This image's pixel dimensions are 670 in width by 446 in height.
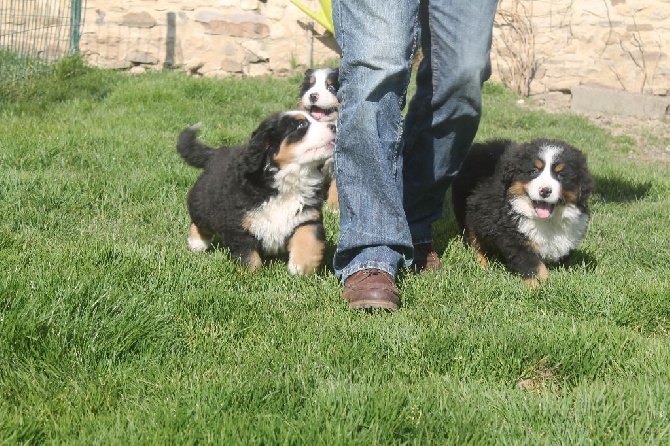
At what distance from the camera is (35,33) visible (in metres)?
9.20

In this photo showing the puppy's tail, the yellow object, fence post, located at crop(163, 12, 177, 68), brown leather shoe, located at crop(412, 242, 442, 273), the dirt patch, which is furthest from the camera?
fence post, located at crop(163, 12, 177, 68)

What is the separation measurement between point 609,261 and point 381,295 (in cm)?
167

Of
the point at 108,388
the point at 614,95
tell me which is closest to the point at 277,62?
the point at 614,95

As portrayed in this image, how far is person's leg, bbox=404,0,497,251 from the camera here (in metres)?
3.35

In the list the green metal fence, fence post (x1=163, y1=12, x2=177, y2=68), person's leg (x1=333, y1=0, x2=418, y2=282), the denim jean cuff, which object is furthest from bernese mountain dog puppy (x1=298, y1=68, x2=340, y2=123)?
fence post (x1=163, y1=12, x2=177, y2=68)

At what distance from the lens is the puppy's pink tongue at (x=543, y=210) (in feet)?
13.3

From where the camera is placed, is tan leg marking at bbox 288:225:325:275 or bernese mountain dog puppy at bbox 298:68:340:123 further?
bernese mountain dog puppy at bbox 298:68:340:123

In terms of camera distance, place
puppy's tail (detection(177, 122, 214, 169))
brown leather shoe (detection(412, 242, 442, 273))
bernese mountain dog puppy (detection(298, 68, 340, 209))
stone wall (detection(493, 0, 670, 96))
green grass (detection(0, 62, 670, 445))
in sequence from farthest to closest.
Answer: stone wall (detection(493, 0, 670, 96))
bernese mountain dog puppy (detection(298, 68, 340, 209))
puppy's tail (detection(177, 122, 214, 169))
brown leather shoe (detection(412, 242, 442, 273))
green grass (detection(0, 62, 670, 445))

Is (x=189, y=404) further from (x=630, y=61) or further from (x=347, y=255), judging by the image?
(x=630, y=61)

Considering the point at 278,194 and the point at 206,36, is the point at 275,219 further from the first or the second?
the point at 206,36

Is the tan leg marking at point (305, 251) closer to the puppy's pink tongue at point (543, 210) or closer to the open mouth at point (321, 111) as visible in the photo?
the puppy's pink tongue at point (543, 210)

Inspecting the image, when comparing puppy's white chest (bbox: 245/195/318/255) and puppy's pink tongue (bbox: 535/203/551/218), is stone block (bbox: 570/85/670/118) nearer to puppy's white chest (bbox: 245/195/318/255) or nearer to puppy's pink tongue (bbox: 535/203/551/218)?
puppy's pink tongue (bbox: 535/203/551/218)

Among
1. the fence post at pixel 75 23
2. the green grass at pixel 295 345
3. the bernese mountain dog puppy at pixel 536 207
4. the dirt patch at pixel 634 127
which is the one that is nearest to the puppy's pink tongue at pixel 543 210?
the bernese mountain dog puppy at pixel 536 207

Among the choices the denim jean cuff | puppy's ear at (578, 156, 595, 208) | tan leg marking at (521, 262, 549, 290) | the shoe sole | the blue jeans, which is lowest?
tan leg marking at (521, 262, 549, 290)
